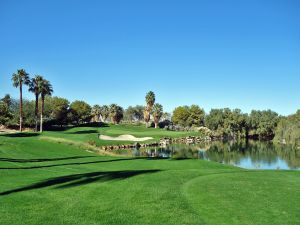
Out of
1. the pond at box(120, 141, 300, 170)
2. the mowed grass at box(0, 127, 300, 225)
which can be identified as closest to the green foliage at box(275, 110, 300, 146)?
the pond at box(120, 141, 300, 170)

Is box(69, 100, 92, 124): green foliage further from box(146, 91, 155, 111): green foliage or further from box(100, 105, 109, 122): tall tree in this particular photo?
box(100, 105, 109, 122): tall tree

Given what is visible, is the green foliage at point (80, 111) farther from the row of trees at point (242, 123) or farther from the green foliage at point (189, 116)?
the row of trees at point (242, 123)

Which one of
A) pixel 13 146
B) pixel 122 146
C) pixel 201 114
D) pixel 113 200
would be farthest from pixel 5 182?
pixel 201 114

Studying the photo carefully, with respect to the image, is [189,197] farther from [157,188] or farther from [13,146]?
[13,146]

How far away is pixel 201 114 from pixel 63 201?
159 meters

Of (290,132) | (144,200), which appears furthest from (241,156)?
(144,200)

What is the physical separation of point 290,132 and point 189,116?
69393 millimetres

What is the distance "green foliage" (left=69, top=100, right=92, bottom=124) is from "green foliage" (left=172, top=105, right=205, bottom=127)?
45586mm

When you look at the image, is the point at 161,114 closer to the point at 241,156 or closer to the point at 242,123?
the point at 242,123

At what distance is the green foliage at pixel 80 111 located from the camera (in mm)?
136750

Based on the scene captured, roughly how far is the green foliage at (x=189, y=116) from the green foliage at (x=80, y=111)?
45.6 meters

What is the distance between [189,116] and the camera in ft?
556

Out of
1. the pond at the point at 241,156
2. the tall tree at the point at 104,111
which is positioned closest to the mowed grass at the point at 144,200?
the pond at the point at 241,156

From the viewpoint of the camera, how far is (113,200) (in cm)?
1409
